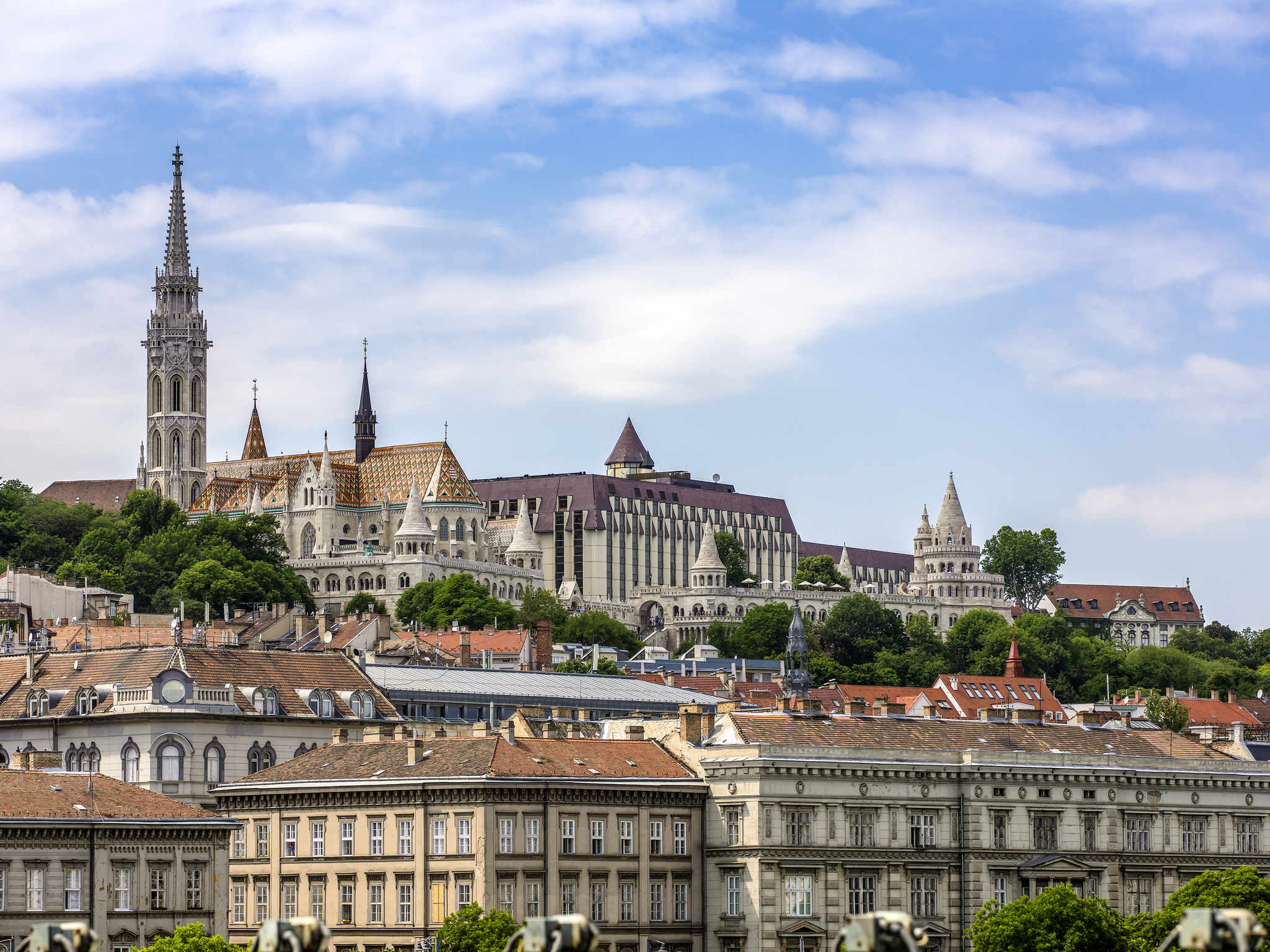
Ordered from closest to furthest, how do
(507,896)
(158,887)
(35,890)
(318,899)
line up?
1. (35,890)
2. (158,887)
3. (507,896)
4. (318,899)

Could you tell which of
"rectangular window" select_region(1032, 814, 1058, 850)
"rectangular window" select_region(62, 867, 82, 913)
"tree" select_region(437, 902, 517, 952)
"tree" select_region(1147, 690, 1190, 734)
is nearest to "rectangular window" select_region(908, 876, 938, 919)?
"rectangular window" select_region(1032, 814, 1058, 850)

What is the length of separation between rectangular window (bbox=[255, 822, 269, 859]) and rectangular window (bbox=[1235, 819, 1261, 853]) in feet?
125

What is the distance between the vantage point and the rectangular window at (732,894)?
10012 centimetres

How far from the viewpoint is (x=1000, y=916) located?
93.0 meters

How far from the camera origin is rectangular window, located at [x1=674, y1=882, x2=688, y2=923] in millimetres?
99875

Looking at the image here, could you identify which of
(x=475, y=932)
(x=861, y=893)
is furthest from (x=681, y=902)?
(x=475, y=932)

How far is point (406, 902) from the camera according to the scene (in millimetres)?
95750

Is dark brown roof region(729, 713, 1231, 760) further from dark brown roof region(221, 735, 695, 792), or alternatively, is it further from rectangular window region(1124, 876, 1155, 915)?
rectangular window region(1124, 876, 1155, 915)

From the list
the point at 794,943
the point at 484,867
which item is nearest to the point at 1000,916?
the point at 794,943

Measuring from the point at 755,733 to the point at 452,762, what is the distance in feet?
38.4

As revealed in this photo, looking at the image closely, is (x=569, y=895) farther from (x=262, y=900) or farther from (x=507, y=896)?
(x=262, y=900)

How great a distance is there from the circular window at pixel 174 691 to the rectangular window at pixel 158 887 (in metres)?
24.7

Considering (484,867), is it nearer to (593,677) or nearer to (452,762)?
(452,762)

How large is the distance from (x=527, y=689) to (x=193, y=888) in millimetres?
58032
